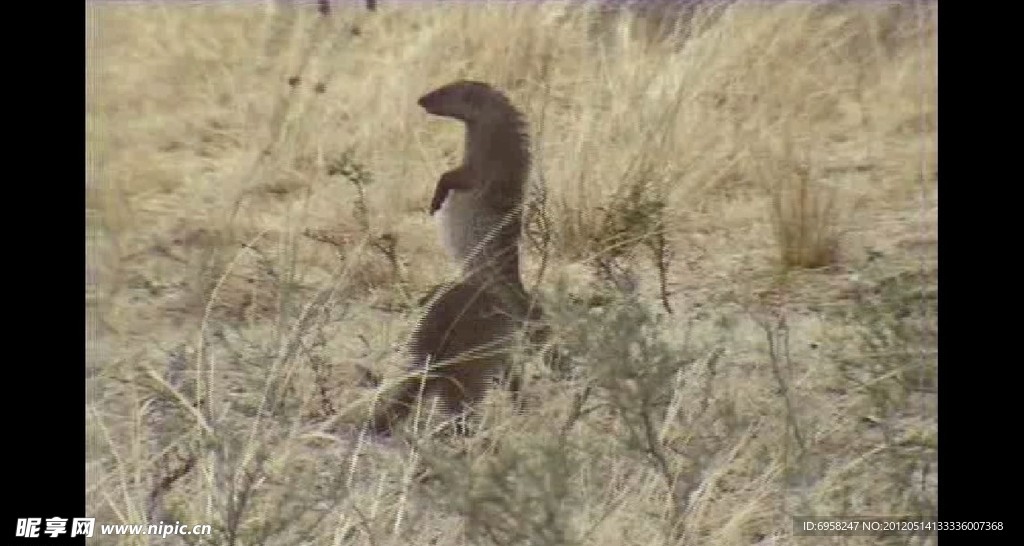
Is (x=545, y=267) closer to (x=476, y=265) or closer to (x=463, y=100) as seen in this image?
(x=476, y=265)

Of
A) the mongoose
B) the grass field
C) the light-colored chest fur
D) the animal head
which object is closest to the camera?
the grass field

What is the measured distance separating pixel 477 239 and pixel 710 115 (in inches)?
58.4

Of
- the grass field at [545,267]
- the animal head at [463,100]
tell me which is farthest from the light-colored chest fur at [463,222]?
the animal head at [463,100]

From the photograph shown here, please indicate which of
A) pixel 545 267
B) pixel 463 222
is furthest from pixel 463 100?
pixel 545 267

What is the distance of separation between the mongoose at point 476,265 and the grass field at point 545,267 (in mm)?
98

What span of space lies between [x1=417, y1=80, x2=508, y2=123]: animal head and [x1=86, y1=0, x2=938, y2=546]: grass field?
0.31 m

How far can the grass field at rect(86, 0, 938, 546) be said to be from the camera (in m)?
2.56

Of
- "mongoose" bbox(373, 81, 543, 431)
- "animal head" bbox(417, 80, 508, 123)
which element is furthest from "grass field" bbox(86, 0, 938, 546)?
"animal head" bbox(417, 80, 508, 123)

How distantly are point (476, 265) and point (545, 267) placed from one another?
0.24 metres

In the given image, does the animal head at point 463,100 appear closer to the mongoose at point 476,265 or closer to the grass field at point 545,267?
the mongoose at point 476,265

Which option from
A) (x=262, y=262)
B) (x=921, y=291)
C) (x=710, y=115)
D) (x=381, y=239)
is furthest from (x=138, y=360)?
(x=710, y=115)

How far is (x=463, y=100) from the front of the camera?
3.88 meters

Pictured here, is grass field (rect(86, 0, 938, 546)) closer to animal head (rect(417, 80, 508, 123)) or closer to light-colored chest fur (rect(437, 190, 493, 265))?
light-colored chest fur (rect(437, 190, 493, 265))

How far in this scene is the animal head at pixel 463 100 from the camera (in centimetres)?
380
